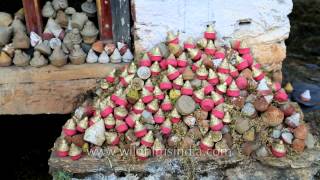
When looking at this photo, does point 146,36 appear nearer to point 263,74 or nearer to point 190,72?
point 190,72

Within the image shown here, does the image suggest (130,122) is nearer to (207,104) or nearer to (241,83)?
(207,104)

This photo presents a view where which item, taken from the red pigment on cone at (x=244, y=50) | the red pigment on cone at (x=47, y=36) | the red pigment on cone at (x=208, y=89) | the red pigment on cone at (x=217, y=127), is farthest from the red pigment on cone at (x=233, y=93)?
the red pigment on cone at (x=47, y=36)

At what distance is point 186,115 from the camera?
3.06 m

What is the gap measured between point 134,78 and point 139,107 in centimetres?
23

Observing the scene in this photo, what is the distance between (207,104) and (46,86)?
49.5 inches

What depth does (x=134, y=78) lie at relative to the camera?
317 centimetres

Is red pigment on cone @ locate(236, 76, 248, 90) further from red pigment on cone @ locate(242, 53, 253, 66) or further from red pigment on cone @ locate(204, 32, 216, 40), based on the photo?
red pigment on cone @ locate(204, 32, 216, 40)

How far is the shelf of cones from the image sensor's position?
3.47 m

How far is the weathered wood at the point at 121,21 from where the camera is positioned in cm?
334

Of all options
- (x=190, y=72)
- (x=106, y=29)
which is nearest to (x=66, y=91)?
(x=106, y=29)

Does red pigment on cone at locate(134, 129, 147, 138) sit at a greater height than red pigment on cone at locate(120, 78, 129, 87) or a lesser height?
lesser

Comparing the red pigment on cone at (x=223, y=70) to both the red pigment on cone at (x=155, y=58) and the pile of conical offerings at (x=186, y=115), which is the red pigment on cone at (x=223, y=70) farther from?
the red pigment on cone at (x=155, y=58)

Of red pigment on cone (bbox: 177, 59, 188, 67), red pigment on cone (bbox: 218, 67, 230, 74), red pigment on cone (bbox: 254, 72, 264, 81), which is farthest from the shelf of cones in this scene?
red pigment on cone (bbox: 254, 72, 264, 81)

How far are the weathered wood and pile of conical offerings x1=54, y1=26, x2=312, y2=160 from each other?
0.36m
